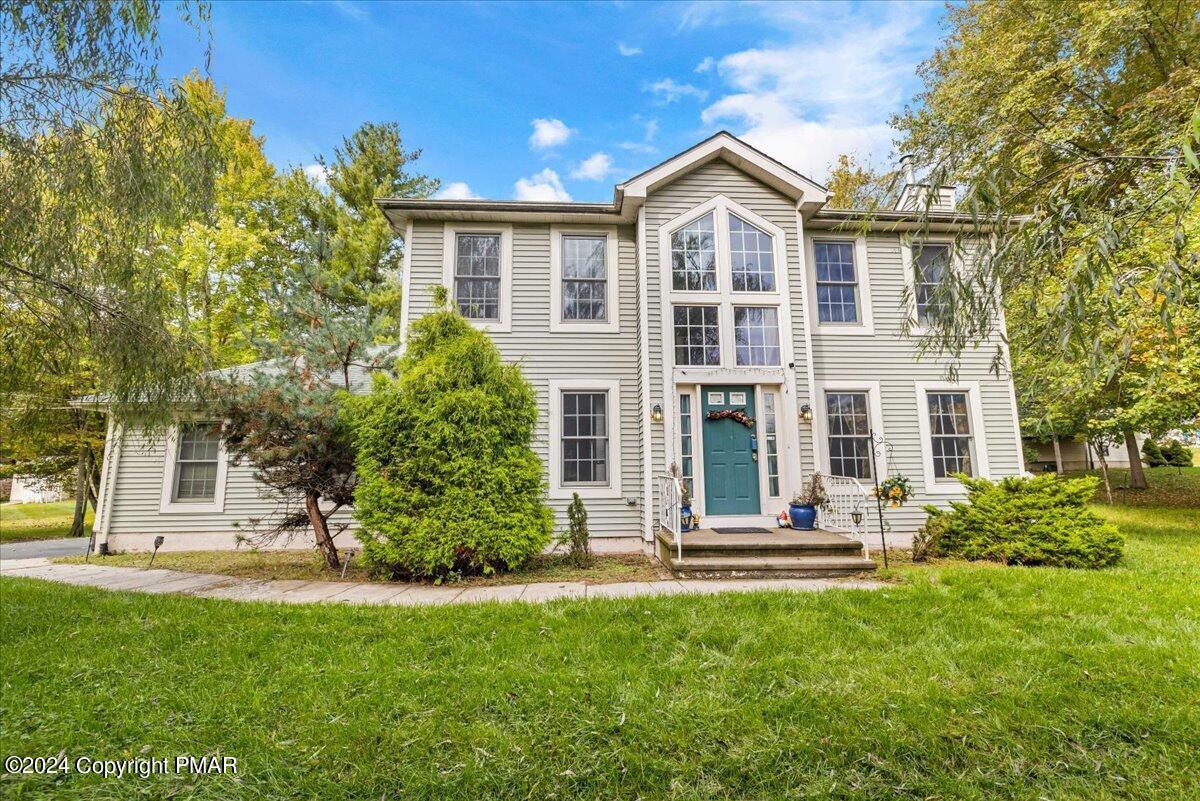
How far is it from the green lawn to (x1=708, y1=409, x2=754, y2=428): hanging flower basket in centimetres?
369

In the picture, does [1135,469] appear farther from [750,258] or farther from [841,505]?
[750,258]

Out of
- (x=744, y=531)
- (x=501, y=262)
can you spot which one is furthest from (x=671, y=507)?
(x=501, y=262)

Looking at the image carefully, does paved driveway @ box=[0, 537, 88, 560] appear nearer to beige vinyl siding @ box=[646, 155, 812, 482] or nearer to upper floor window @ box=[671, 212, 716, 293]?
beige vinyl siding @ box=[646, 155, 812, 482]

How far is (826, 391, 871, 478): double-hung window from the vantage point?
8.60 m

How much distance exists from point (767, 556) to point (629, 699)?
4.02 metres

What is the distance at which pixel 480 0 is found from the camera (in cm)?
766

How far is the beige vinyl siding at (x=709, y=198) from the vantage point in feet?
26.0

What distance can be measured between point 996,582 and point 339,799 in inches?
238

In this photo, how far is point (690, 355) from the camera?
805 centimetres

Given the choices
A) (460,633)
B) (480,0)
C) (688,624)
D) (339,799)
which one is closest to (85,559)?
(460,633)

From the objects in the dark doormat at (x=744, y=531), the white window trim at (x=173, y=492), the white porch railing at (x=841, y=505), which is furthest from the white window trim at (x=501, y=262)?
the white porch railing at (x=841, y=505)

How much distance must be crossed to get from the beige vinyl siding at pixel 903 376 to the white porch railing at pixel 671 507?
3.63m
